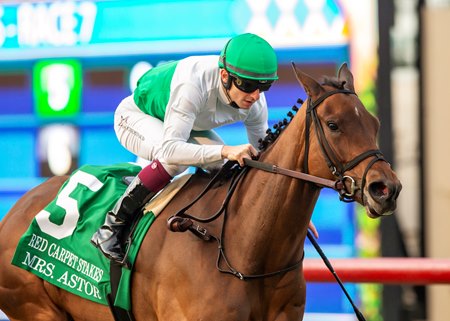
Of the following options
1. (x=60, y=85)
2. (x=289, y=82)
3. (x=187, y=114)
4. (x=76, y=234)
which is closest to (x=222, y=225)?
(x=187, y=114)

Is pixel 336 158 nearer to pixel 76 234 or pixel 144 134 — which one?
pixel 144 134

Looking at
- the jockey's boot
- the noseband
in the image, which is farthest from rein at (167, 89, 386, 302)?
the jockey's boot

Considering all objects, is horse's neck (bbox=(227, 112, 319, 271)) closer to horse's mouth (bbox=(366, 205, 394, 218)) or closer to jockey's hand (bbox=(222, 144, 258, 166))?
jockey's hand (bbox=(222, 144, 258, 166))

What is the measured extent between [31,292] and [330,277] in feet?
5.32

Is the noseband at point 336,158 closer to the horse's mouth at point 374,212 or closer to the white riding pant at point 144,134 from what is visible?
the horse's mouth at point 374,212

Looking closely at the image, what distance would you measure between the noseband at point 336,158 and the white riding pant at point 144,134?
596 millimetres

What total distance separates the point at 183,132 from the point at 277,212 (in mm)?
528

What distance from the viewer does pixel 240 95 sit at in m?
4.15

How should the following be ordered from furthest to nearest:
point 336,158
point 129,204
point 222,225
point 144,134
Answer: point 144,134
point 129,204
point 222,225
point 336,158

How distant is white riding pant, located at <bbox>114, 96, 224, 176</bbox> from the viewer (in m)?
4.44

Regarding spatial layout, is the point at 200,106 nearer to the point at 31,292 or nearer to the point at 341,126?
the point at 341,126

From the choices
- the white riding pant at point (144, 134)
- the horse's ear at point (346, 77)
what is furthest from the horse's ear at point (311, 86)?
the white riding pant at point (144, 134)

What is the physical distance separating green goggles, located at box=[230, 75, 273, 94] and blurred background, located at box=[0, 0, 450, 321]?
2858 mm

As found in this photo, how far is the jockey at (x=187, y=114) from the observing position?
4.07 metres
